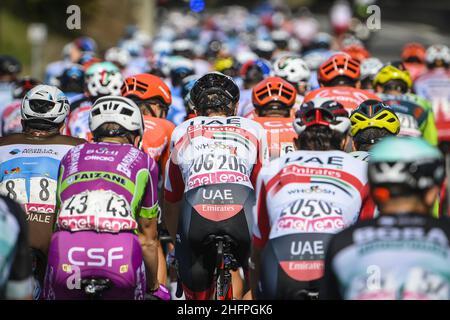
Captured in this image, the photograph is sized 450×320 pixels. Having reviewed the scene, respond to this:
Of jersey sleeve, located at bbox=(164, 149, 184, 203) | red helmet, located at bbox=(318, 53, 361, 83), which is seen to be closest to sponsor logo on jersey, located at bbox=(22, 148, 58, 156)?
jersey sleeve, located at bbox=(164, 149, 184, 203)

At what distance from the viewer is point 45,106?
29.1 feet

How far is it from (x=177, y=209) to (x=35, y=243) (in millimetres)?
1413

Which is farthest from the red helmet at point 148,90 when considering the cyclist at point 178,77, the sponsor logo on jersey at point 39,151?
the sponsor logo on jersey at point 39,151

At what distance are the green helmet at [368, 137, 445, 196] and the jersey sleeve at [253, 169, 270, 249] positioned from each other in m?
1.92

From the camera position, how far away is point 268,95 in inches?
425

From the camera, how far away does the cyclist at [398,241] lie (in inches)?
213

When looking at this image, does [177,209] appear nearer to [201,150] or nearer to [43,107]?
[201,150]

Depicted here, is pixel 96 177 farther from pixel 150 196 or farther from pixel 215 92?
pixel 215 92

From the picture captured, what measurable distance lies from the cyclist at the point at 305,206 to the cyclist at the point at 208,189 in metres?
0.85

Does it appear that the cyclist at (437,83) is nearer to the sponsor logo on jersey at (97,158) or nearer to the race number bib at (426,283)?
the sponsor logo on jersey at (97,158)

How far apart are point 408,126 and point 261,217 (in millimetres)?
4699

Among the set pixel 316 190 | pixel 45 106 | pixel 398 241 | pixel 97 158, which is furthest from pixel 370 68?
pixel 398 241

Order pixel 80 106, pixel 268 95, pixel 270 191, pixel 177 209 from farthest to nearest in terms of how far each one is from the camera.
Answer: pixel 80 106
pixel 268 95
pixel 177 209
pixel 270 191

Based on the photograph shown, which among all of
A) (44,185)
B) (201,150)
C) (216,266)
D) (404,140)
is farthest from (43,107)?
(404,140)
